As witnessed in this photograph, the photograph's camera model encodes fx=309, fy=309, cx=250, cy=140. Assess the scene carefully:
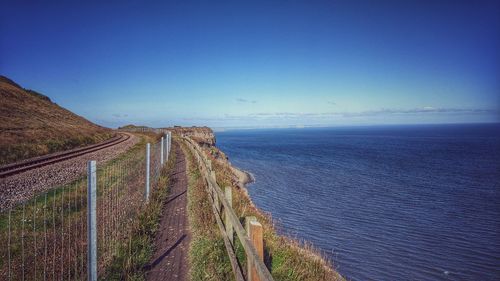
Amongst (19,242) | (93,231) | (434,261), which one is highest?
(93,231)

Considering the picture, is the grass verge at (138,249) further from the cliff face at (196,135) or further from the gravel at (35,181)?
the cliff face at (196,135)

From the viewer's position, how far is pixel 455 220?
1916cm

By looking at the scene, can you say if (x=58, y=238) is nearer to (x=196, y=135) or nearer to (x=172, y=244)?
(x=172, y=244)

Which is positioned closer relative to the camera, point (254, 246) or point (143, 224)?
point (254, 246)

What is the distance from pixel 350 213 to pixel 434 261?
Result: 6.81 meters

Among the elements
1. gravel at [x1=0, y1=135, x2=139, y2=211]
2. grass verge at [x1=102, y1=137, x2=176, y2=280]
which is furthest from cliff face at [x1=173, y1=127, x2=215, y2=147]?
grass verge at [x1=102, y1=137, x2=176, y2=280]

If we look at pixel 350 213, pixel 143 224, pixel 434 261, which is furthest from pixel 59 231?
pixel 350 213

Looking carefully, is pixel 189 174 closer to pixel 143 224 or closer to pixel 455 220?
pixel 143 224

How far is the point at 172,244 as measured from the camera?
689 centimetres

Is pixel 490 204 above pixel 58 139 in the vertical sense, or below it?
below

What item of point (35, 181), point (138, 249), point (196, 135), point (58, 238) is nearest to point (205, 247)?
point (138, 249)

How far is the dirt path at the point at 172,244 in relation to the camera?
5.58 meters

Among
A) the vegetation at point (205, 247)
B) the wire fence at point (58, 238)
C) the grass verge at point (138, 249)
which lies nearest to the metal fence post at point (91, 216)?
the wire fence at point (58, 238)

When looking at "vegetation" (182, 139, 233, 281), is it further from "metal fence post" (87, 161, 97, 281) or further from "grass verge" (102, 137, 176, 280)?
"metal fence post" (87, 161, 97, 281)
